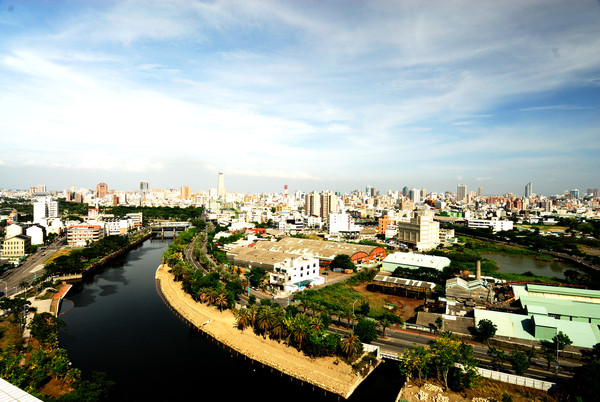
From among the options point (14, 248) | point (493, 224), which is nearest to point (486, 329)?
point (14, 248)

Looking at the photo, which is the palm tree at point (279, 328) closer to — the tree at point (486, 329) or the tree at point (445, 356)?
the tree at point (445, 356)

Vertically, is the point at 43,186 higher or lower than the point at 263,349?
higher

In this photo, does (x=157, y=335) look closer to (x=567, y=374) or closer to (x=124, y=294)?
(x=124, y=294)

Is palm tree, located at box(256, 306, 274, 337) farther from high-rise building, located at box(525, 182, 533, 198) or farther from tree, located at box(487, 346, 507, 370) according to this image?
high-rise building, located at box(525, 182, 533, 198)

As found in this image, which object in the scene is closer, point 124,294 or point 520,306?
point 520,306

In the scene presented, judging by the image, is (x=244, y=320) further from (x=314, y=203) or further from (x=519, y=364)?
(x=314, y=203)

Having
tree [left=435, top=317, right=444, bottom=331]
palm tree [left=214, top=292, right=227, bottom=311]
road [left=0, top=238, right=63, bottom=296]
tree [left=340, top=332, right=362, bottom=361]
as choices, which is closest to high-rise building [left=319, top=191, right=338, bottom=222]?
road [left=0, top=238, right=63, bottom=296]

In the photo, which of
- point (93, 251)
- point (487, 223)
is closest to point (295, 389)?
point (93, 251)
